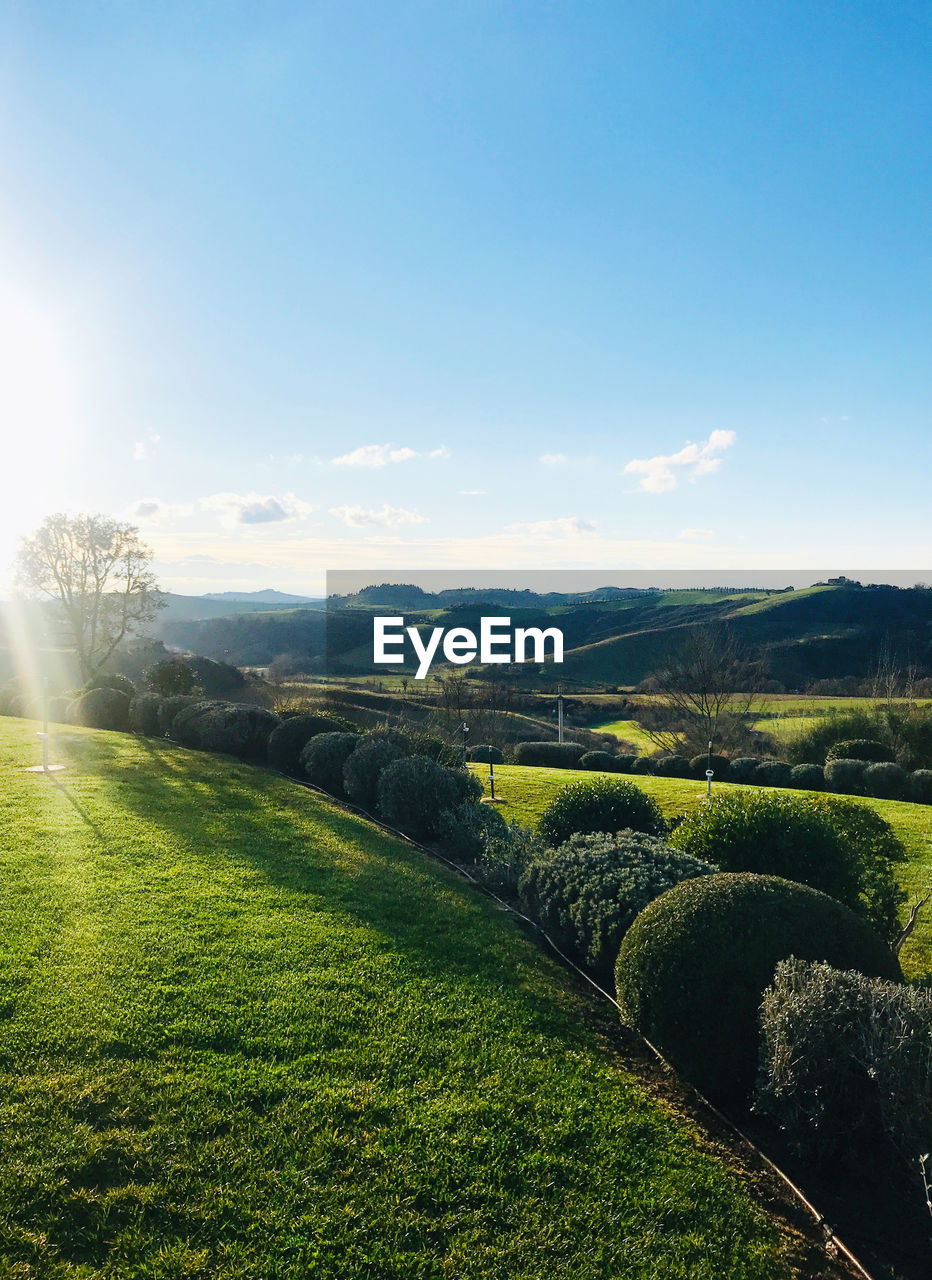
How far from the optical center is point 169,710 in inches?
866

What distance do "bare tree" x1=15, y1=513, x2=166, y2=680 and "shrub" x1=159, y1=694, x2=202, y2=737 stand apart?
17.2 m

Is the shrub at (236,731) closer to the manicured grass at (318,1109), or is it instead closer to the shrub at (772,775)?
the manicured grass at (318,1109)

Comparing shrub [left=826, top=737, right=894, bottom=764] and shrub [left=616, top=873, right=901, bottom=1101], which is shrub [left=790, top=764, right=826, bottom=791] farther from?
shrub [left=616, top=873, right=901, bottom=1101]

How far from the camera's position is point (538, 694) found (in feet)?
223

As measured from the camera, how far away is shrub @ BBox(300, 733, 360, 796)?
1573cm

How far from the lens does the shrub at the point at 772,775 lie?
82.3 ft

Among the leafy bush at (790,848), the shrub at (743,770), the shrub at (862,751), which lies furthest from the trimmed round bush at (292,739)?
the shrub at (862,751)

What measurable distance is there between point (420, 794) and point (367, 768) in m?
1.91

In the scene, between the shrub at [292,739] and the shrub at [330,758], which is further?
the shrub at [292,739]

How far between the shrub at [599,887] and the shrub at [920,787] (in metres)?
18.0

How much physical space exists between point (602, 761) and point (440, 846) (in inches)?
721

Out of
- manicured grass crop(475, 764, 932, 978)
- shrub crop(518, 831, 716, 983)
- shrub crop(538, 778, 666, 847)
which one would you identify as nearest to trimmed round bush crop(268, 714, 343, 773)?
manicured grass crop(475, 764, 932, 978)

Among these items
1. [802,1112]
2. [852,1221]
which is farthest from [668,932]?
[852,1221]

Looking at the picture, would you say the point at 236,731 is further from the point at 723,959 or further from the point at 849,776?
the point at 849,776
